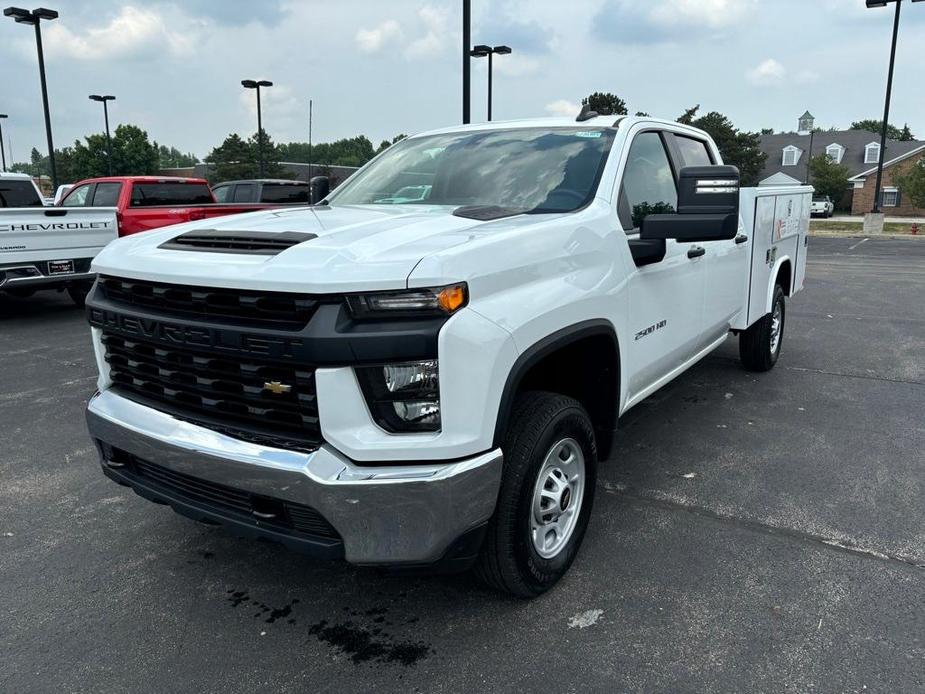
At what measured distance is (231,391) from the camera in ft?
8.43

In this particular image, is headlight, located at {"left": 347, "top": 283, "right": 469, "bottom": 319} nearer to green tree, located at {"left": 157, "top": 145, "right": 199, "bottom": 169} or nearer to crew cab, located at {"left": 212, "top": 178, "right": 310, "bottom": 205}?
crew cab, located at {"left": 212, "top": 178, "right": 310, "bottom": 205}

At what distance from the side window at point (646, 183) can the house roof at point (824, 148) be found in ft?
205

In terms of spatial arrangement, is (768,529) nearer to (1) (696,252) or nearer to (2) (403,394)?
(1) (696,252)

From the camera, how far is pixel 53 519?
3742 millimetres

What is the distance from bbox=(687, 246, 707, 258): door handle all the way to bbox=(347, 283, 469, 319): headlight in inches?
90.4

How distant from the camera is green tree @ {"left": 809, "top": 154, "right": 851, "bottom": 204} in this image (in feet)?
186

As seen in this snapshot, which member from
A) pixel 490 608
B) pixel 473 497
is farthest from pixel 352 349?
pixel 490 608

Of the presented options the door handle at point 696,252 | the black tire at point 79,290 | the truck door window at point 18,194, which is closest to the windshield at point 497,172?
the door handle at point 696,252

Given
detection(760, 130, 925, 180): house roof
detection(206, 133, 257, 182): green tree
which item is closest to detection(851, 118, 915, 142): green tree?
detection(760, 130, 925, 180): house roof

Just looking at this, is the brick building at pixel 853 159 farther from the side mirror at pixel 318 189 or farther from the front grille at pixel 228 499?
the front grille at pixel 228 499

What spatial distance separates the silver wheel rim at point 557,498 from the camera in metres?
2.89

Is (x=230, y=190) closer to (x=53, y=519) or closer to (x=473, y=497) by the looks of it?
(x=53, y=519)

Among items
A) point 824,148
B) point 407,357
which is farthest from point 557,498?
point 824,148

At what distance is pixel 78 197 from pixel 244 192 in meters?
3.29
